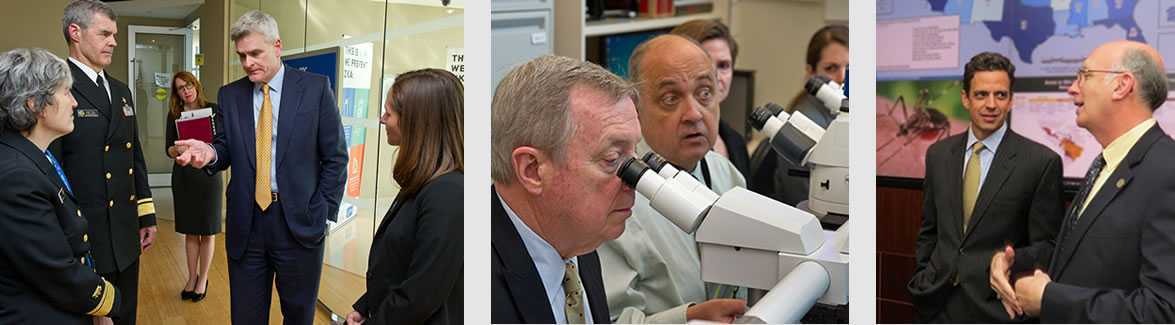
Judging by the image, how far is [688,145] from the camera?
244 centimetres

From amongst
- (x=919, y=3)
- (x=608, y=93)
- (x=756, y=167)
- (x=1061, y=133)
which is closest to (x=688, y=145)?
(x=756, y=167)

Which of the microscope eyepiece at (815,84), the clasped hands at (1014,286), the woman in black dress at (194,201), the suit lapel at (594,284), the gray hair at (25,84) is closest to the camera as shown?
the gray hair at (25,84)

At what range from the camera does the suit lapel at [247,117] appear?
6.74 feet

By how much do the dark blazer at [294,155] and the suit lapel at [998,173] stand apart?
1.49 meters

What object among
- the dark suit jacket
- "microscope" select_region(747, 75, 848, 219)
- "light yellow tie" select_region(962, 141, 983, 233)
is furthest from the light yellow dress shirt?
the dark suit jacket

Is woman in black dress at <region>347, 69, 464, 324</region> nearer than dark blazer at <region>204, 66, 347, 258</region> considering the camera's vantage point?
No

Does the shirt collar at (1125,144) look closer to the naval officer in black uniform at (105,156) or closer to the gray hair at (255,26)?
the gray hair at (255,26)

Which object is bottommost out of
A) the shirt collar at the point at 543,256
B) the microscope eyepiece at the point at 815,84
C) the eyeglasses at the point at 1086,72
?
the shirt collar at the point at 543,256

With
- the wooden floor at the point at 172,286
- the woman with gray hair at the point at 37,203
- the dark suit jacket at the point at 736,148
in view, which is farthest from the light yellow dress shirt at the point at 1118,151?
the woman with gray hair at the point at 37,203

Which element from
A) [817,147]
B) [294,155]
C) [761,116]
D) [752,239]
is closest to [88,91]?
[294,155]

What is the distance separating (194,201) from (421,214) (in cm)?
45

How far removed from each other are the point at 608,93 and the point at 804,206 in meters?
0.73

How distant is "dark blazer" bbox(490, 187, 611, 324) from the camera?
7.02 ft

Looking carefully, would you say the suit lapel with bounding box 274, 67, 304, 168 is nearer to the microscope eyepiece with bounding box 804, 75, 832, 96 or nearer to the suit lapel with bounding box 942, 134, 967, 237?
the microscope eyepiece with bounding box 804, 75, 832, 96
